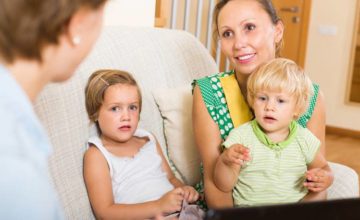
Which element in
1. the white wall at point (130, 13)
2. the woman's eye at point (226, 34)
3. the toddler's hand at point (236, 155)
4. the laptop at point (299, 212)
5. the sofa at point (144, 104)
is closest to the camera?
the laptop at point (299, 212)

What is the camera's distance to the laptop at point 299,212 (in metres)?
0.62

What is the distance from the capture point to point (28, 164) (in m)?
0.67

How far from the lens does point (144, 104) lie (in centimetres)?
180

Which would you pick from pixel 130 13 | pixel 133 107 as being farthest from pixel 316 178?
pixel 130 13

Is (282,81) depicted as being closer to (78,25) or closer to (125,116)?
(125,116)

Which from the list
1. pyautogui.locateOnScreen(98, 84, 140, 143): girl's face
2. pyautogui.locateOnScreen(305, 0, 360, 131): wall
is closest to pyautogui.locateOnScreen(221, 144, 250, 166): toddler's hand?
pyautogui.locateOnScreen(98, 84, 140, 143): girl's face

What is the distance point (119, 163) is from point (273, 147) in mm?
452

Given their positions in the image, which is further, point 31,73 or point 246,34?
point 246,34

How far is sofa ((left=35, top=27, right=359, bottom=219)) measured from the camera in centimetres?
146

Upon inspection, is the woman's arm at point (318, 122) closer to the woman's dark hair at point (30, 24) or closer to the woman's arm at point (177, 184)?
the woman's arm at point (177, 184)

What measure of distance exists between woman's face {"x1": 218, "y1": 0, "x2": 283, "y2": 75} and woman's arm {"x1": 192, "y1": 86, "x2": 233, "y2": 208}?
0.18 m

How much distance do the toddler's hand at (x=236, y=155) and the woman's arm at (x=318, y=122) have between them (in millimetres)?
403

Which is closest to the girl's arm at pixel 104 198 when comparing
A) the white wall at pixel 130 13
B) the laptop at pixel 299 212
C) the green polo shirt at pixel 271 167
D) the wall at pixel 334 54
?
the green polo shirt at pixel 271 167

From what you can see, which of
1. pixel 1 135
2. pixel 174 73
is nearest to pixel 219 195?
pixel 174 73
